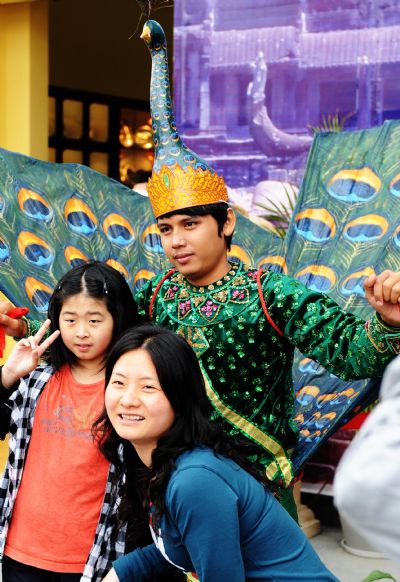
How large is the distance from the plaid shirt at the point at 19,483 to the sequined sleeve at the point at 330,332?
1.77 ft

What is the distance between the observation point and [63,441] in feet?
7.24

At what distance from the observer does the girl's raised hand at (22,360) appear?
2.19 meters

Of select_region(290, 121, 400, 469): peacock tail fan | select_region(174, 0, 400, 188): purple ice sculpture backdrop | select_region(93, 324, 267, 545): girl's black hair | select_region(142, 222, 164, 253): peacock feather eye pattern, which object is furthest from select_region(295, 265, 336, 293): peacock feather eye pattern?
select_region(174, 0, 400, 188): purple ice sculpture backdrop

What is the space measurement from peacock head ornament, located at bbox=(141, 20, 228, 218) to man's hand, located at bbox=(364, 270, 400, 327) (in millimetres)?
528

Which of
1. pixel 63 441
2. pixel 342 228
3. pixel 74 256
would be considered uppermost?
pixel 342 228

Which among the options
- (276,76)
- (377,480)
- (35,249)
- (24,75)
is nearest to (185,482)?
(377,480)

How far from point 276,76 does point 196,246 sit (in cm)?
262

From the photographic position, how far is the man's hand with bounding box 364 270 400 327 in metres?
1.81

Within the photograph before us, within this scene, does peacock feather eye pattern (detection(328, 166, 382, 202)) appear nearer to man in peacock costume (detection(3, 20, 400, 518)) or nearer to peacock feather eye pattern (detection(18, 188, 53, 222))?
man in peacock costume (detection(3, 20, 400, 518))

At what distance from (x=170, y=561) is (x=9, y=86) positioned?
487cm

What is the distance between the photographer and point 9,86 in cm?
Answer: 607

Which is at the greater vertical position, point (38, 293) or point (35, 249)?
point (35, 249)

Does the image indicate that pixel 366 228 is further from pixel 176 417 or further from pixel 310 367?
pixel 176 417

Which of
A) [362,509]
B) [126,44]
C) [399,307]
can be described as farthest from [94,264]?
[126,44]
